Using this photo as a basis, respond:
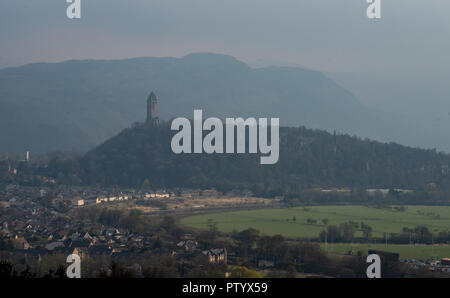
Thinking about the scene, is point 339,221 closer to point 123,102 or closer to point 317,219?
point 317,219

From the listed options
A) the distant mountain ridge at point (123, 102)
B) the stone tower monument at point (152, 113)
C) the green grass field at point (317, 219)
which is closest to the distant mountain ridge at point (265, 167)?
the stone tower monument at point (152, 113)

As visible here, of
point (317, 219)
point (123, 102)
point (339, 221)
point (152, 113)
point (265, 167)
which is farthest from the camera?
point (123, 102)

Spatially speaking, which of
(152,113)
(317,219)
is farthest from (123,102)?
(317,219)

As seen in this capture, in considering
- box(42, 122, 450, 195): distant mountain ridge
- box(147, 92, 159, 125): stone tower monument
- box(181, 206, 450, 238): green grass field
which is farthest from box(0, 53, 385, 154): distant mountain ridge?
box(181, 206, 450, 238): green grass field

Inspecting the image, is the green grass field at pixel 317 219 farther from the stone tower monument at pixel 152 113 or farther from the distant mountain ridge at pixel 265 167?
the stone tower monument at pixel 152 113
